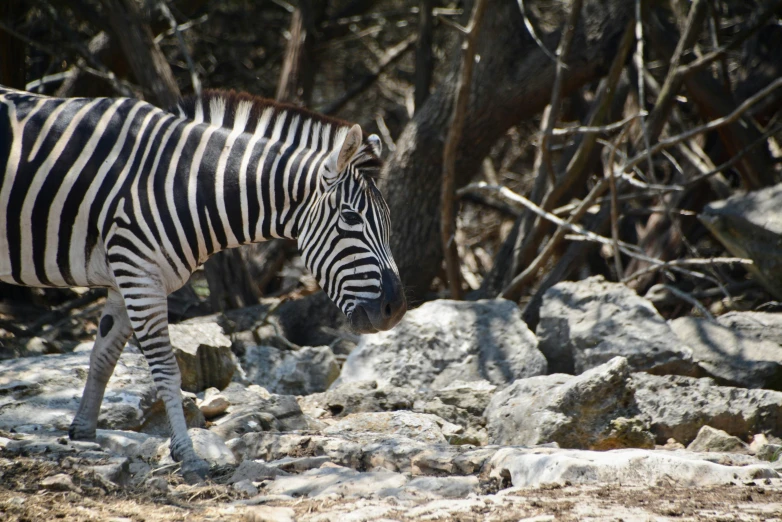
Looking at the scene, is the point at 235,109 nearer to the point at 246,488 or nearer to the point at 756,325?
the point at 246,488

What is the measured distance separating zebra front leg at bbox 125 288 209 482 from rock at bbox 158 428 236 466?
0.27 ft

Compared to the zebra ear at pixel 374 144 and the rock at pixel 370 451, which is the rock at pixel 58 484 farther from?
the zebra ear at pixel 374 144

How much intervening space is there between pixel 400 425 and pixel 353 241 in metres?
1.24

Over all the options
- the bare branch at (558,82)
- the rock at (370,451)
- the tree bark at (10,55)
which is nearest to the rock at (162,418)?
the rock at (370,451)

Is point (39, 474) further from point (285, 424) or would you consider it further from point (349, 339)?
point (349, 339)

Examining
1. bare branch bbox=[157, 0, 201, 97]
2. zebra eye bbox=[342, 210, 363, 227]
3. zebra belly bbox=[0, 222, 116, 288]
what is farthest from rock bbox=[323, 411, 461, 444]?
bare branch bbox=[157, 0, 201, 97]

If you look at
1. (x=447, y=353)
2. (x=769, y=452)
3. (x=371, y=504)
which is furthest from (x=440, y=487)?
(x=447, y=353)

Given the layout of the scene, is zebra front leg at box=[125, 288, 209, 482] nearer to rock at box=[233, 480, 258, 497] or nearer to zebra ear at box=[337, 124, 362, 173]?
rock at box=[233, 480, 258, 497]

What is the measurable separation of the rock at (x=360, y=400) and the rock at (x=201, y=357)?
779 millimetres

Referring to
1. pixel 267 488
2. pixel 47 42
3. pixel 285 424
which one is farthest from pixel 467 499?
pixel 47 42

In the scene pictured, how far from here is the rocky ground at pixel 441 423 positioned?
3.18 metres

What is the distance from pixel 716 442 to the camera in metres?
4.49

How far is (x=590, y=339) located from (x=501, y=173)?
590cm

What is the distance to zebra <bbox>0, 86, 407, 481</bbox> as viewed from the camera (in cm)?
407
